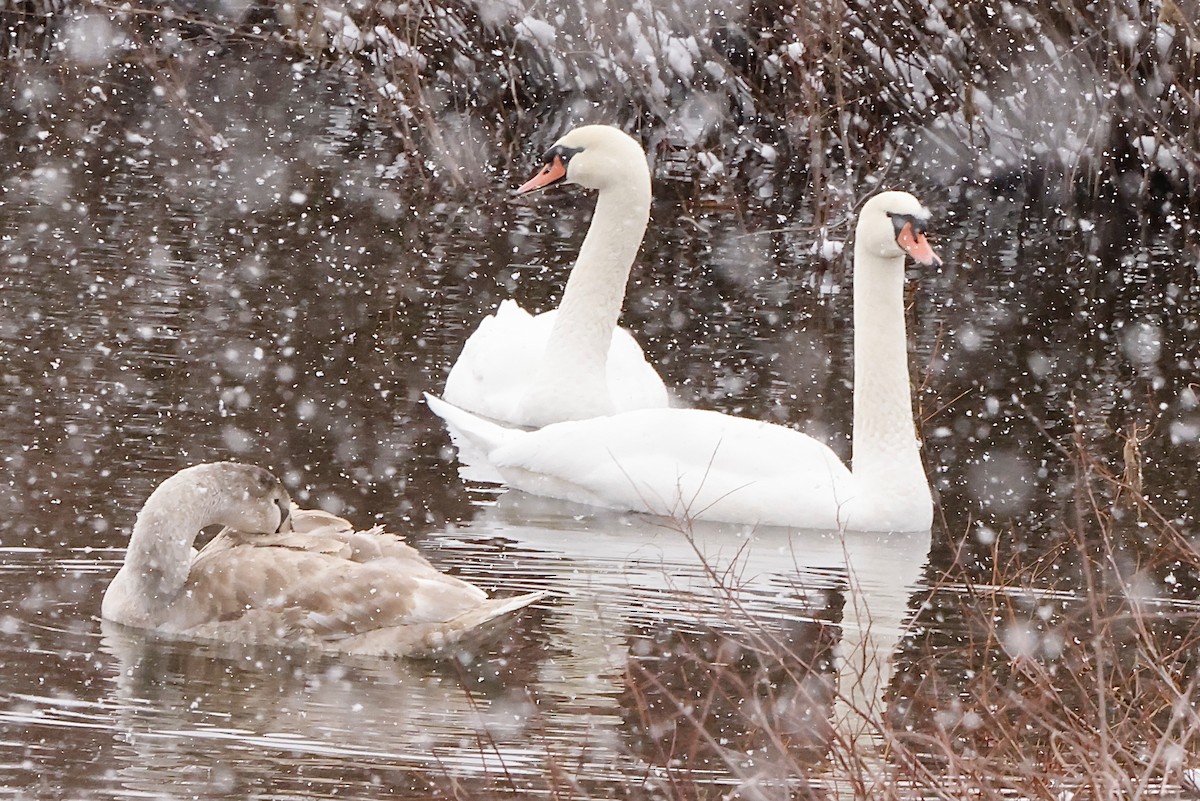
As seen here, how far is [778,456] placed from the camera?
7.80 meters

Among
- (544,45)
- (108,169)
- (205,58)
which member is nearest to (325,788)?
(108,169)

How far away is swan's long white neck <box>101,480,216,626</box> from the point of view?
620 cm

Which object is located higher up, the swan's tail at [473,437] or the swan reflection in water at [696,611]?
the swan's tail at [473,437]

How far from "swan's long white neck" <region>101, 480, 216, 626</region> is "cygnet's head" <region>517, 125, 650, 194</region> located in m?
3.87

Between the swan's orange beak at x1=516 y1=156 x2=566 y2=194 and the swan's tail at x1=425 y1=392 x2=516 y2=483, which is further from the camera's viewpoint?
the swan's orange beak at x1=516 y1=156 x2=566 y2=194

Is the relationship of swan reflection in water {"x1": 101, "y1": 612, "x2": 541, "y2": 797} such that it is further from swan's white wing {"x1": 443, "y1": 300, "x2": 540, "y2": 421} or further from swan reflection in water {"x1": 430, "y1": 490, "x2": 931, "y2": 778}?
swan's white wing {"x1": 443, "y1": 300, "x2": 540, "y2": 421}

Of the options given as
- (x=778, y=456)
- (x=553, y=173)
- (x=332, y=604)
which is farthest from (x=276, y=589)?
(x=553, y=173)

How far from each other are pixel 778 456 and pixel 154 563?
2610mm

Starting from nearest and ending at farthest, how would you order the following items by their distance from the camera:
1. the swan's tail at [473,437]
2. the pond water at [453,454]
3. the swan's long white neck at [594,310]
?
the pond water at [453,454] → the swan's tail at [473,437] → the swan's long white neck at [594,310]

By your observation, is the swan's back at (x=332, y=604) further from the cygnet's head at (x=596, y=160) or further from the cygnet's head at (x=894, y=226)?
the cygnet's head at (x=596, y=160)

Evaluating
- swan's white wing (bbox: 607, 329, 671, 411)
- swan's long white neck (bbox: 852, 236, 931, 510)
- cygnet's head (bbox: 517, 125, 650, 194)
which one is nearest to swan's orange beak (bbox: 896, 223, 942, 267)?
swan's long white neck (bbox: 852, 236, 931, 510)

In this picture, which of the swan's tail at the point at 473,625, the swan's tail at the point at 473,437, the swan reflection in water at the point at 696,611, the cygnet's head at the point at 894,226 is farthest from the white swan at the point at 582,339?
the swan's tail at the point at 473,625

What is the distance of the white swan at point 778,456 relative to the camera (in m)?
7.79

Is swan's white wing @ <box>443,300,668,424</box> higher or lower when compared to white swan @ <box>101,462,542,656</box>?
higher
